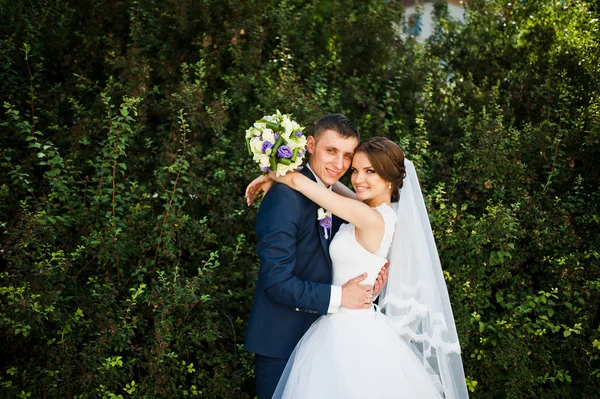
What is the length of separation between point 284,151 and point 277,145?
6cm

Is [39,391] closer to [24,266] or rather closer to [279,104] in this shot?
[24,266]

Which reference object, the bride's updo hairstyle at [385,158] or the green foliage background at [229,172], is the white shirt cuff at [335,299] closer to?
the bride's updo hairstyle at [385,158]

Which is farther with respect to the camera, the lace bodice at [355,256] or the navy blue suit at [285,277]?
the lace bodice at [355,256]

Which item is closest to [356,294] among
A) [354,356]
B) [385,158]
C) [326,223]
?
[354,356]

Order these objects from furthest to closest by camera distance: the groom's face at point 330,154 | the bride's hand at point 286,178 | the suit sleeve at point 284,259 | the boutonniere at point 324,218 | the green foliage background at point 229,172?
1. the green foliage background at point 229,172
2. the groom's face at point 330,154
3. the boutonniere at point 324,218
4. the bride's hand at point 286,178
5. the suit sleeve at point 284,259

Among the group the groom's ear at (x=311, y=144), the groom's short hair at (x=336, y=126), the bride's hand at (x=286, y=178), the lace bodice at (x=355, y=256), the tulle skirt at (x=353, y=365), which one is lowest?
the tulle skirt at (x=353, y=365)

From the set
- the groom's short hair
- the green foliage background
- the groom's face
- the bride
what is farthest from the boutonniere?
the green foliage background

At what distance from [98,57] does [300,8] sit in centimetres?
263

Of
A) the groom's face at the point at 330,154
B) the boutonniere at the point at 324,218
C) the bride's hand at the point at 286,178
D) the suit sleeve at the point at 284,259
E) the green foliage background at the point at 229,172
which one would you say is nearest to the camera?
the suit sleeve at the point at 284,259

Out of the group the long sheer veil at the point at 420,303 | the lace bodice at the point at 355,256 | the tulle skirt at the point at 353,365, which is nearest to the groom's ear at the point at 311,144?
the lace bodice at the point at 355,256

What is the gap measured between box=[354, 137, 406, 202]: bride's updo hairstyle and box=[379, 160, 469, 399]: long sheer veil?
20 centimetres

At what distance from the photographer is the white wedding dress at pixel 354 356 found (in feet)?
11.2

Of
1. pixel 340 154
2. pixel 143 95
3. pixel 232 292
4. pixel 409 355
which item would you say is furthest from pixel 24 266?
pixel 409 355

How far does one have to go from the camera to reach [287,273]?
11.2ft
